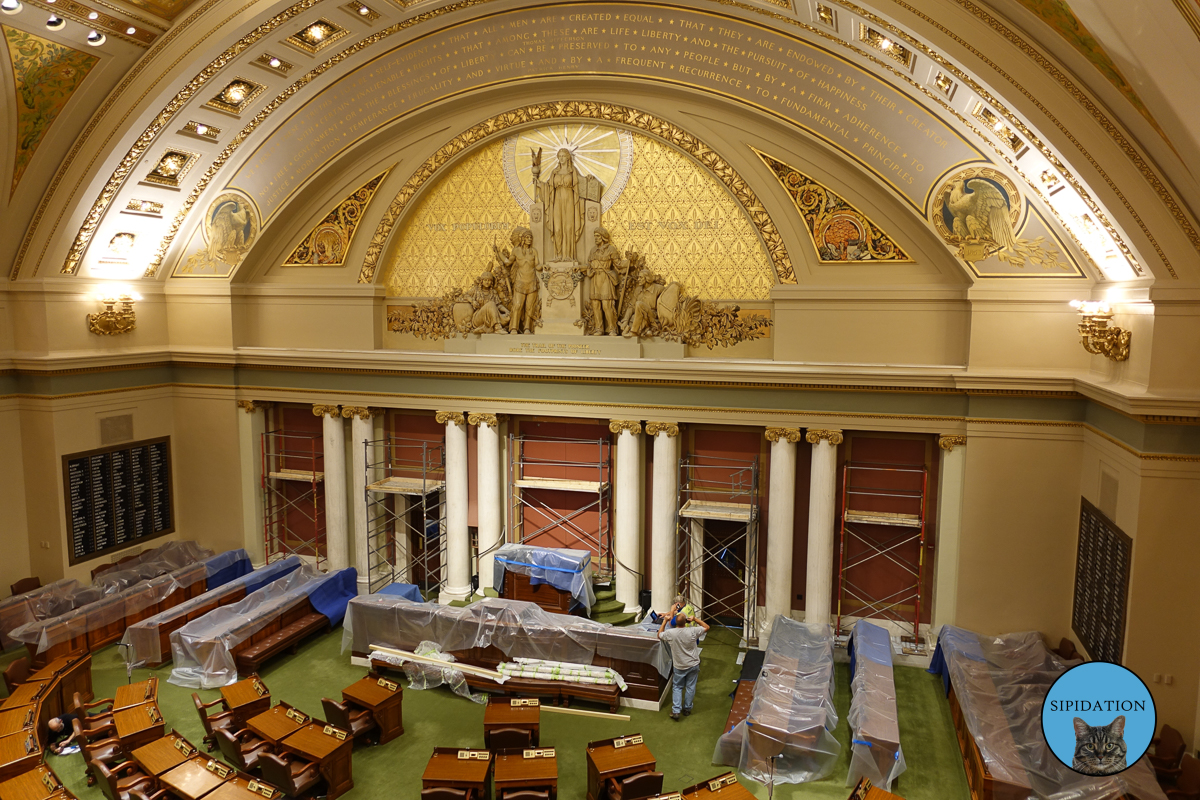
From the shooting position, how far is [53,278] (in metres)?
14.8

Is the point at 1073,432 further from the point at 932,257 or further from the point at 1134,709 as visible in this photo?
the point at 1134,709

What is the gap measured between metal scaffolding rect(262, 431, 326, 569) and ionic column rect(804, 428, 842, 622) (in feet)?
33.0

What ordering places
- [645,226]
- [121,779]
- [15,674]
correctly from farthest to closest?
[645,226]
[15,674]
[121,779]

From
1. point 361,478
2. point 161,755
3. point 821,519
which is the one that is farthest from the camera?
point 361,478

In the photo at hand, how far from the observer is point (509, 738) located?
34.8 feet

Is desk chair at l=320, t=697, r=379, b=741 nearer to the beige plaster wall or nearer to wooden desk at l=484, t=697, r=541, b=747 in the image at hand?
wooden desk at l=484, t=697, r=541, b=747

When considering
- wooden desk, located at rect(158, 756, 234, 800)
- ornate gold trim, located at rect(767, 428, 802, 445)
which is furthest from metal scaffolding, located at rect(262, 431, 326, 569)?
ornate gold trim, located at rect(767, 428, 802, 445)

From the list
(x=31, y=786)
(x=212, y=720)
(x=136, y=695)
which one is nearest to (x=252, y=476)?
(x=136, y=695)

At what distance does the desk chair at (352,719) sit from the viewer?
433 inches

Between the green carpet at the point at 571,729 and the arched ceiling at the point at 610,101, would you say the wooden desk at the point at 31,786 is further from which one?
the arched ceiling at the point at 610,101

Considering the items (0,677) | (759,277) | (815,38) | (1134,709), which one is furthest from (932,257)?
(0,677)

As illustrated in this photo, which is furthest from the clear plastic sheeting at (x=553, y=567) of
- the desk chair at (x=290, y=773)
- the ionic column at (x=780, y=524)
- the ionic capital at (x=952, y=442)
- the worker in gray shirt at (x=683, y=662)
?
the ionic capital at (x=952, y=442)

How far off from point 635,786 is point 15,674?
966cm

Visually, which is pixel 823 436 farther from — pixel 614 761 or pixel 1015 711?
pixel 614 761
